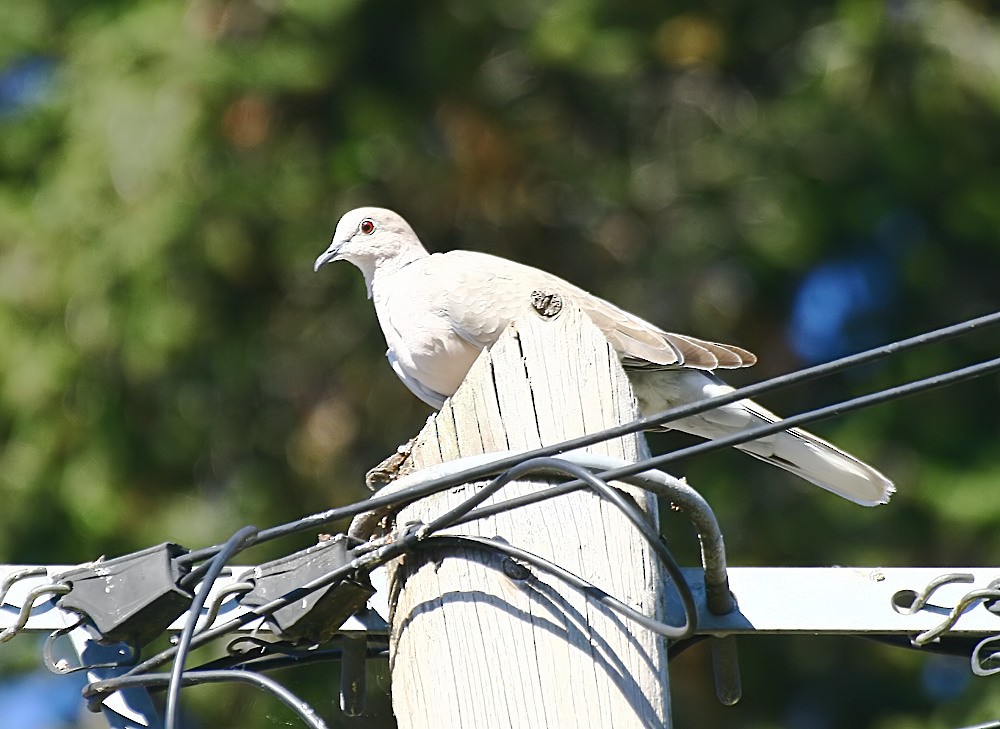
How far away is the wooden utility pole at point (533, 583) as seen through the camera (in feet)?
8.89

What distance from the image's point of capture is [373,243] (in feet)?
17.5

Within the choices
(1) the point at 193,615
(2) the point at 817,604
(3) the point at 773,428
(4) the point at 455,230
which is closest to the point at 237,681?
(1) the point at 193,615

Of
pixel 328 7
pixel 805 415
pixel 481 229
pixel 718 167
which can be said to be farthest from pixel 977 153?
pixel 805 415

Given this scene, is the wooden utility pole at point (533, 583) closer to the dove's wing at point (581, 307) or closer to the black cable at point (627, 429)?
the black cable at point (627, 429)

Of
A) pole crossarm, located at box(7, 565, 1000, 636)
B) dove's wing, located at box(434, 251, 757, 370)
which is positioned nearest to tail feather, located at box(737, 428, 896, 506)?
dove's wing, located at box(434, 251, 757, 370)

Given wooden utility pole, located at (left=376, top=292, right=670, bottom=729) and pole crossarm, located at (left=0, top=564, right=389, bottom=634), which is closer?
wooden utility pole, located at (left=376, top=292, right=670, bottom=729)

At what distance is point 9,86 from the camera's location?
8930 mm

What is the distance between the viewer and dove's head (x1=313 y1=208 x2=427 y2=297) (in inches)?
209

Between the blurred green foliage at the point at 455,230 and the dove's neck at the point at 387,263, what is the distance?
206 cm

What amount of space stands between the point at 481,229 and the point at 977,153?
2.81 meters

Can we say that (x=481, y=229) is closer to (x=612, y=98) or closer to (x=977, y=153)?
(x=612, y=98)

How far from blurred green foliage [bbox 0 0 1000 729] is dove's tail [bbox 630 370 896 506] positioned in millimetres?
3112

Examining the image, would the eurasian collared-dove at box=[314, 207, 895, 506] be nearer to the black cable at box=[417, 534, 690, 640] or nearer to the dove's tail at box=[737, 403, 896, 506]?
the dove's tail at box=[737, 403, 896, 506]

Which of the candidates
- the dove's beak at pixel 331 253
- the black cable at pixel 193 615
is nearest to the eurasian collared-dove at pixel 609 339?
the dove's beak at pixel 331 253
